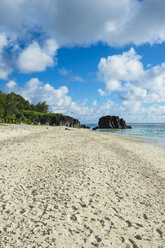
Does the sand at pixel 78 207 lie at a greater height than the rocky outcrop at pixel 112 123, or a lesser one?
lesser

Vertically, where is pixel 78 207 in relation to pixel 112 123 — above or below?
below

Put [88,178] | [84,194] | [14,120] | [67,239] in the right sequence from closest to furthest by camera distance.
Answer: [67,239] < [84,194] < [88,178] < [14,120]

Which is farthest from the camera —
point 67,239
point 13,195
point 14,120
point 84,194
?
point 14,120

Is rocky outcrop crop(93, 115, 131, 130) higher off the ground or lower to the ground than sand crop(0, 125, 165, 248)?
higher

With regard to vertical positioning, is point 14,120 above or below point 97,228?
above

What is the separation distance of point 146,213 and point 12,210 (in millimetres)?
6505

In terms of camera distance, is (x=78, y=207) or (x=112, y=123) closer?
(x=78, y=207)

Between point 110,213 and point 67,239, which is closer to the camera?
point 67,239

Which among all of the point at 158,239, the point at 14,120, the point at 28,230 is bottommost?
the point at 158,239

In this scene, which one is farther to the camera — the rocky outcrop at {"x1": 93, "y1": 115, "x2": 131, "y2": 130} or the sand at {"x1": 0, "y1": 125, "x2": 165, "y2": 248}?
the rocky outcrop at {"x1": 93, "y1": 115, "x2": 131, "y2": 130}

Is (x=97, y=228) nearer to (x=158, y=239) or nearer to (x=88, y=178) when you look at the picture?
(x=158, y=239)

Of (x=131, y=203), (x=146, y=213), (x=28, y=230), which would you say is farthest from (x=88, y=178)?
(x=28, y=230)

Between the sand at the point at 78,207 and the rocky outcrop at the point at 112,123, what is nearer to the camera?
the sand at the point at 78,207

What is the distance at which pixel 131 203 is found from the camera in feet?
27.1
